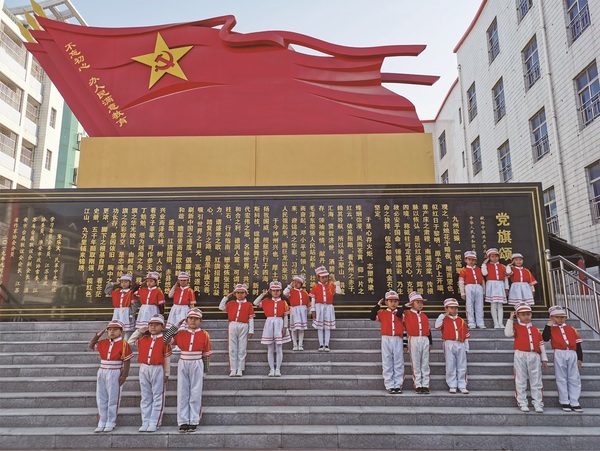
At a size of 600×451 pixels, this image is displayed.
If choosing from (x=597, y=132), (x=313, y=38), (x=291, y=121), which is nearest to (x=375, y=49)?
(x=313, y=38)

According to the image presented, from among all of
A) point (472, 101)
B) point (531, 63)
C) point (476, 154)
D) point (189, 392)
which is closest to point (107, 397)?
point (189, 392)

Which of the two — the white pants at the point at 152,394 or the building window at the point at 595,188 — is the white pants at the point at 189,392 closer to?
the white pants at the point at 152,394

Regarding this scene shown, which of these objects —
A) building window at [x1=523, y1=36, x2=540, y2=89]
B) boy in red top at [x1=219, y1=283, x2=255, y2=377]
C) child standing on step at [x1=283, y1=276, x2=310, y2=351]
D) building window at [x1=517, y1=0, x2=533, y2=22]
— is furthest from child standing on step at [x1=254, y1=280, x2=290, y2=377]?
building window at [x1=517, y1=0, x2=533, y2=22]

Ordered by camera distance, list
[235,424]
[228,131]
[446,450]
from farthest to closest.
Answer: [228,131] < [235,424] < [446,450]

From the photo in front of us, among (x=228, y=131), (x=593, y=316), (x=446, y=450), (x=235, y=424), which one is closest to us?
(x=446, y=450)

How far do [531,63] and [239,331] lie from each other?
13.4m

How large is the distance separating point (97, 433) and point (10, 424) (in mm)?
1316

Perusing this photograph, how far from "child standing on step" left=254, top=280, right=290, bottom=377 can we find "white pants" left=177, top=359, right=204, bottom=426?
1340 millimetres

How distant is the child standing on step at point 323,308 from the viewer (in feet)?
23.6

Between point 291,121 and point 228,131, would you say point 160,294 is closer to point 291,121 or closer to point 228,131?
point 228,131

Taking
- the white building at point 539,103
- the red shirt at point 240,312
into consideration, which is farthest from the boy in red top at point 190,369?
the white building at point 539,103

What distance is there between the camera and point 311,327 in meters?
7.91

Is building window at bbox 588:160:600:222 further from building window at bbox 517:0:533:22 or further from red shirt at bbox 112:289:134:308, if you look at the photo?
red shirt at bbox 112:289:134:308

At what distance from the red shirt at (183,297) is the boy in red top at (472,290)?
15.9 ft
